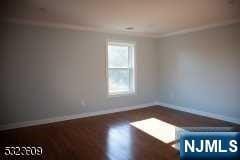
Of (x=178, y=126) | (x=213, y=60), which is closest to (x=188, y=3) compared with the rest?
(x=213, y=60)

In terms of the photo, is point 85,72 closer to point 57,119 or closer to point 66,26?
point 66,26

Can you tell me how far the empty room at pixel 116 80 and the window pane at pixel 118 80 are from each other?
3 cm

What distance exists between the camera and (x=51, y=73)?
4.29 m

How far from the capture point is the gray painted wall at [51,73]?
384cm

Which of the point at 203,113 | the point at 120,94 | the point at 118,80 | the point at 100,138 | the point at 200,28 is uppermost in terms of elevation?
the point at 200,28

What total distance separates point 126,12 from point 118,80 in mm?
2364

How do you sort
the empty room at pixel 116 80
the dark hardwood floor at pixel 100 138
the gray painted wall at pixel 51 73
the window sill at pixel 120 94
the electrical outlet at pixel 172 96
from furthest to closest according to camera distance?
1. the electrical outlet at pixel 172 96
2. the window sill at pixel 120 94
3. the gray painted wall at pixel 51 73
4. the empty room at pixel 116 80
5. the dark hardwood floor at pixel 100 138

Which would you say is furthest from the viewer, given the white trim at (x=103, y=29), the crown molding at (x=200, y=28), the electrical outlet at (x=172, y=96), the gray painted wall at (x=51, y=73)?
the electrical outlet at (x=172, y=96)

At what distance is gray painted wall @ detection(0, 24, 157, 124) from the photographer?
3.84 metres

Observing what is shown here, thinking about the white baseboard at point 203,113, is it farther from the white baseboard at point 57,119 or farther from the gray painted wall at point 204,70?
the white baseboard at point 57,119

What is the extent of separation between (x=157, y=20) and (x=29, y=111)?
3469mm

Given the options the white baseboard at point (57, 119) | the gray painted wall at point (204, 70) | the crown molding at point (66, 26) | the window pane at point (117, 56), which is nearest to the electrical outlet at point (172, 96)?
the gray painted wall at point (204, 70)

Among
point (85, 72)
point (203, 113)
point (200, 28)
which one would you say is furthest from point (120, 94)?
point (200, 28)

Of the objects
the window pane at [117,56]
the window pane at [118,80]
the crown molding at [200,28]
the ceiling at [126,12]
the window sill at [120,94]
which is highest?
the ceiling at [126,12]
